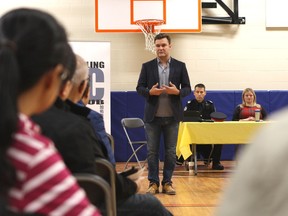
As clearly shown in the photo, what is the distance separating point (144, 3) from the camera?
7500 mm

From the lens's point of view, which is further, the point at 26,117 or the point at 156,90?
the point at 156,90

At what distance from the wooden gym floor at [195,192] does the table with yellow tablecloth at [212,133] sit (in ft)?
1.35

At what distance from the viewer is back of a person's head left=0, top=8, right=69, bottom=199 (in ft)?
2.72

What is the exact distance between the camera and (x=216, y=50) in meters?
8.31

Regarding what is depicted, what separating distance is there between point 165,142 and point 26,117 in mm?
4003

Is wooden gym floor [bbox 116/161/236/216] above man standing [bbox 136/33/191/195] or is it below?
below

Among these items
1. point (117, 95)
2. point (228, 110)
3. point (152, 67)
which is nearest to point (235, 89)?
point (228, 110)

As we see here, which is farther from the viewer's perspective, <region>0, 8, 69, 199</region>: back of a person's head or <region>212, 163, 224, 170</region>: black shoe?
<region>212, 163, 224, 170</region>: black shoe

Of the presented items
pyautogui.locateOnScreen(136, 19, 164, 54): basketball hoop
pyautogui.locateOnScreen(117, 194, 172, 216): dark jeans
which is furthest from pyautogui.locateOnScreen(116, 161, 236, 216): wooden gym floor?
pyautogui.locateOnScreen(136, 19, 164, 54): basketball hoop

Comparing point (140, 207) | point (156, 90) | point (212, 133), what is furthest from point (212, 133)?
point (140, 207)

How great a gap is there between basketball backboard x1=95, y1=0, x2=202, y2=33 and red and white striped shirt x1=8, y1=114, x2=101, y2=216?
6694 millimetres

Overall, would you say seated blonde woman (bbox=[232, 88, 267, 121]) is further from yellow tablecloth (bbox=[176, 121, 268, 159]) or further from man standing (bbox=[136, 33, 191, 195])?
man standing (bbox=[136, 33, 191, 195])

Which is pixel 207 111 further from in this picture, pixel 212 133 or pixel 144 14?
pixel 144 14

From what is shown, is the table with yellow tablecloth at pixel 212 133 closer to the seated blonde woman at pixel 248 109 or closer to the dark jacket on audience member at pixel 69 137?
the seated blonde woman at pixel 248 109
